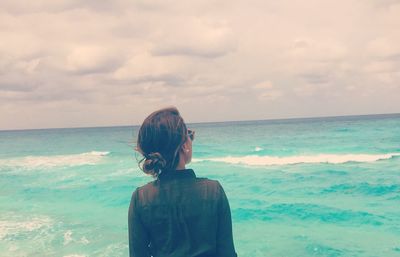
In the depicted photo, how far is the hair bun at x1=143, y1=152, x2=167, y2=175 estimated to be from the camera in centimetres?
187

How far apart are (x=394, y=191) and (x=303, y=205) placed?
4362 mm

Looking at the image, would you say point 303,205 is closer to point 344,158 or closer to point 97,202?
point 97,202

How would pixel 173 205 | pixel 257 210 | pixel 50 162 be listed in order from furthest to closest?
pixel 50 162, pixel 257 210, pixel 173 205

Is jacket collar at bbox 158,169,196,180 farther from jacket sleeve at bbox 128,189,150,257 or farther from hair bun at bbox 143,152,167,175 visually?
jacket sleeve at bbox 128,189,150,257

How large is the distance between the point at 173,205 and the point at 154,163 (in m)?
0.22

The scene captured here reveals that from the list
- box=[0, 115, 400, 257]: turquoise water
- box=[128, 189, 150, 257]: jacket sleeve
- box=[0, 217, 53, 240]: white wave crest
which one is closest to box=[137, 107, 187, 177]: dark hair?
box=[128, 189, 150, 257]: jacket sleeve

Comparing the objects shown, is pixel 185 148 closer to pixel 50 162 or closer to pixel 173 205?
pixel 173 205

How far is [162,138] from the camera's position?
1866 mm

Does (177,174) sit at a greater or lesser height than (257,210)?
greater

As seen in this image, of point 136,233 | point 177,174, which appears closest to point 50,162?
point 136,233

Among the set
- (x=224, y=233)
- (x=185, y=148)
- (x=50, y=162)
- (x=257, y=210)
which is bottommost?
(x=50, y=162)

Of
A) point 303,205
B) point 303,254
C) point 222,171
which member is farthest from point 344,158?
point 303,254

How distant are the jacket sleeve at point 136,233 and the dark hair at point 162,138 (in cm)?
18

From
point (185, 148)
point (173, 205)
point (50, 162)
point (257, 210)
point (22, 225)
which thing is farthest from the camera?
point (50, 162)
